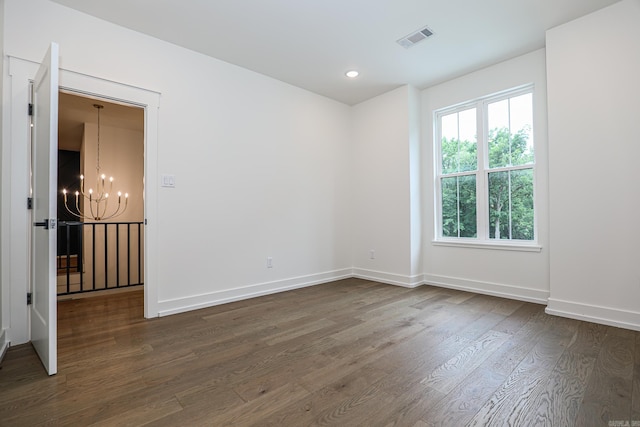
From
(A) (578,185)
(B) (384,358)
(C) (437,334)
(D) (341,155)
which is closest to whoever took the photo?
(B) (384,358)

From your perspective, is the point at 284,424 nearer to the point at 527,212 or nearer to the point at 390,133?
the point at 527,212

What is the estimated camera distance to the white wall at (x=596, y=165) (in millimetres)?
2586

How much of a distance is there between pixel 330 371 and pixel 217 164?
251 centimetres

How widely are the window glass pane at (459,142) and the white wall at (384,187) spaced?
0.45 metres

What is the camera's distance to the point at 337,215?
4.74 meters

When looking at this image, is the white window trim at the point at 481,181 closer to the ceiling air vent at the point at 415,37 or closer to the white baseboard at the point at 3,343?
the ceiling air vent at the point at 415,37

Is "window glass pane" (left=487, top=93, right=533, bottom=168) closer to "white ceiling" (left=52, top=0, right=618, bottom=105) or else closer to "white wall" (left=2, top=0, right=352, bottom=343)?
"white ceiling" (left=52, top=0, right=618, bottom=105)

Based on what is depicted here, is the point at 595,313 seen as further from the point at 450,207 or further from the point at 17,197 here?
the point at 17,197

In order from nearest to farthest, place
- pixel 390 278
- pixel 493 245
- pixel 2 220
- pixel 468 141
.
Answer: pixel 2 220, pixel 493 245, pixel 468 141, pixel 390 278

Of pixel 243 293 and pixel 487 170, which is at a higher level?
pixel 487 170

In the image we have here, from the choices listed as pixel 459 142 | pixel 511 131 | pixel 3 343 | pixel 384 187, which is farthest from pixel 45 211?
pixel 511 131

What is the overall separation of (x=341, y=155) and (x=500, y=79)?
231 centimetres

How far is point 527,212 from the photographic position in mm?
3479

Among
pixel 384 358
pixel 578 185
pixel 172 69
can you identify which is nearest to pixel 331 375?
pixel 384 358
